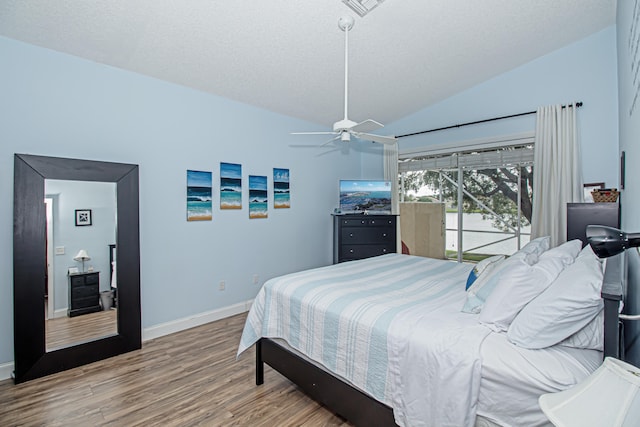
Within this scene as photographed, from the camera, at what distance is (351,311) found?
6.05 feet

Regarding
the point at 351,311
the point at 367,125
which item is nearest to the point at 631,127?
the point at 367,125

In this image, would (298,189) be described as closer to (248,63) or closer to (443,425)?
(248,63)

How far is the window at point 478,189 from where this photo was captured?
4.11m

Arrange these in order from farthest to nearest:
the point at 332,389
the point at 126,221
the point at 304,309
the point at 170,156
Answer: the point at 170,156 → the point at 126,221 → the point at 304,309 → the point at 332,389

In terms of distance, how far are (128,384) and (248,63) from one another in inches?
118

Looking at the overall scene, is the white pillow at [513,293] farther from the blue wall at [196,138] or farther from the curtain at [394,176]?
the curtain at [394,176]

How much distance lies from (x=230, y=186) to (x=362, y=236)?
6.81 feet

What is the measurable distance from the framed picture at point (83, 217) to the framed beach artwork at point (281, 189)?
2.09m

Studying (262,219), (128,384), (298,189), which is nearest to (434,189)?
(298,189)

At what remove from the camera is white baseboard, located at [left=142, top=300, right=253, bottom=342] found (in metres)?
3.22

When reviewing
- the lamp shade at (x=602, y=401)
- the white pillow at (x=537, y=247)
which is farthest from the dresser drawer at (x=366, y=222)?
the lamp shade at (x=602, y=401)

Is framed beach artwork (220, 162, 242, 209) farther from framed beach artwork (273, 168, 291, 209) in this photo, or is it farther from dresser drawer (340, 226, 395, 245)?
dresser drawer (340, 226, 395, 245)

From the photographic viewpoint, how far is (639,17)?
1479mm

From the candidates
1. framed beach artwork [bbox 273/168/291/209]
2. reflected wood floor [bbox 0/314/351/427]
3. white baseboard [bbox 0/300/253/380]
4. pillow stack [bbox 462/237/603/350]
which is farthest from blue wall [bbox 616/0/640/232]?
white baseboard [bbox 0/300/253/380]
